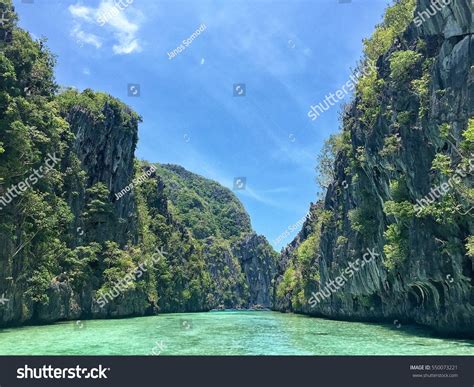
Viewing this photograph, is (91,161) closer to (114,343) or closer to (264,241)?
(114,343)

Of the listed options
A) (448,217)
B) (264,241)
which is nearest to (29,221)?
(448,217)

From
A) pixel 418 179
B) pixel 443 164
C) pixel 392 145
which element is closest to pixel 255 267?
pixel 392 145

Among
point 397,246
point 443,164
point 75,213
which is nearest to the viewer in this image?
point 443,164

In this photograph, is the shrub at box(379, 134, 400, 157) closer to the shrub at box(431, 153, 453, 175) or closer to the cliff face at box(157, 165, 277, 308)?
the shrub at box(431, 153, 453, 175)

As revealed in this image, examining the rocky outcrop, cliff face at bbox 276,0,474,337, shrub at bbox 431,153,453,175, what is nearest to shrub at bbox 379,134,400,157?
cliff face at bbox 276,0,474,337

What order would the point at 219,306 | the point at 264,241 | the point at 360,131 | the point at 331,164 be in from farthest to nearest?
1. the point at 264,241
2. the point at 219,306
3. the point at 331,164
4. the point at 360,131

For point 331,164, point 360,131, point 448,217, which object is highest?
point 331,164

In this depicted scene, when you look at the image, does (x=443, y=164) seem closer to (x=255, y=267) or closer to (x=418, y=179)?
(x=418, y=179)

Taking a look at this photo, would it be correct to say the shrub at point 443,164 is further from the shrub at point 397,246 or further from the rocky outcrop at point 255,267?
the rocky outcrop at point 255,267
